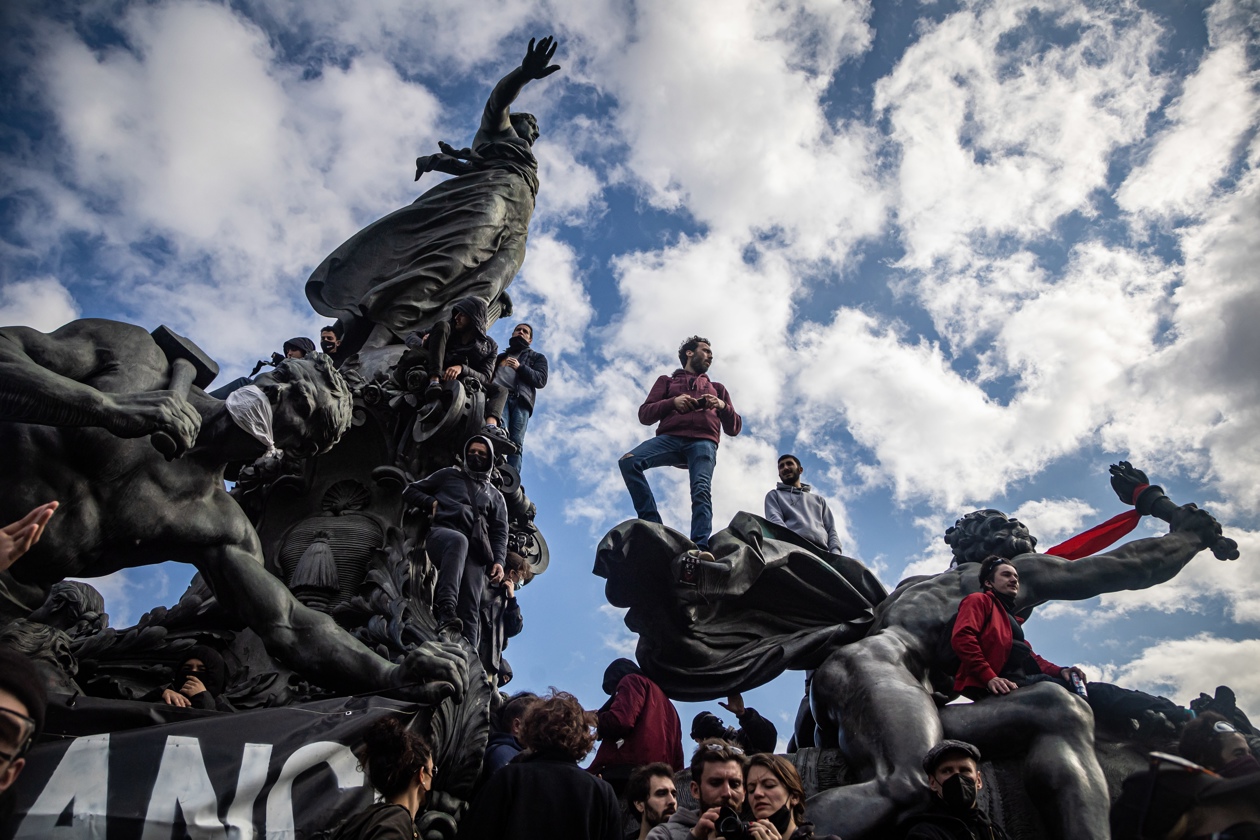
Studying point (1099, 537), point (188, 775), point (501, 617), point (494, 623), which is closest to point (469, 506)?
point (494, 623)

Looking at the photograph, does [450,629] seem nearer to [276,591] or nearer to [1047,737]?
[276,591]

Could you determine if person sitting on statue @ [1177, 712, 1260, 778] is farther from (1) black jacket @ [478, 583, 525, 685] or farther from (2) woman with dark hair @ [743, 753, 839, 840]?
(1) black jacket @ [478, 583, 525, 685]

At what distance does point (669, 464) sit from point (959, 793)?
469 cm

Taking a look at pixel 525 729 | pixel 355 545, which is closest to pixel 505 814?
pixel 525 729

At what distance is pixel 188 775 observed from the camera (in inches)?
137

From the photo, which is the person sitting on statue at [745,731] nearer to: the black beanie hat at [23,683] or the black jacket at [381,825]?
the black jacket at [381,825]

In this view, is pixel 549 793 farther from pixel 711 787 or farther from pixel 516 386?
pixel 516 386

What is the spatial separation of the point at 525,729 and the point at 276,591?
200cm

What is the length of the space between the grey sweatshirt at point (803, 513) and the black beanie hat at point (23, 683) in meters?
5.74

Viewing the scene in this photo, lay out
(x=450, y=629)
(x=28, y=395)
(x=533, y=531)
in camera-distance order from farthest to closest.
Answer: (x=533, y=531), (x=450, y=629), (x=28, y=395)

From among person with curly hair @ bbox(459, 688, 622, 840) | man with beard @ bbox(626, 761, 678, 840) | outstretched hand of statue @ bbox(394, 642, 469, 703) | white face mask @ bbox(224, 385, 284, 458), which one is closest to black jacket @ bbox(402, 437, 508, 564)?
white face mask @ bbox(224, 385, 284, 458)

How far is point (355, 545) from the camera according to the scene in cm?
674

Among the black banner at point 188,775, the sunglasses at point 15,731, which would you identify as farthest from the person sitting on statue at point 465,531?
the sunglasses at point 15,731

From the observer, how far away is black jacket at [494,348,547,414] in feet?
33.1
